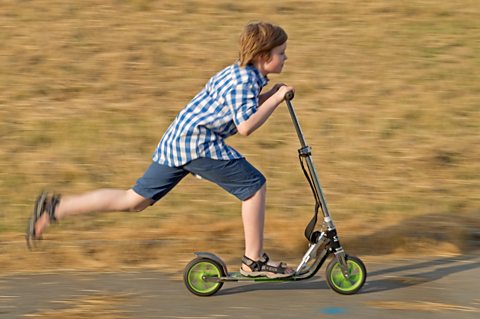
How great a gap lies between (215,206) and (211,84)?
249cm

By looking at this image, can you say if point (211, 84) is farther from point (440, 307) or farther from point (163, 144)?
point (440, 307)

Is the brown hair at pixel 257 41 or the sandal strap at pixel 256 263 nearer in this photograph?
the brown hair at pixel 257 41

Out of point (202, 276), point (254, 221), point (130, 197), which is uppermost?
point (130, 197)

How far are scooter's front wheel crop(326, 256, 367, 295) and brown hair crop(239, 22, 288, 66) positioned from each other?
4.24 ft

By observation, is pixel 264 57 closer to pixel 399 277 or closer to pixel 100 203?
pixel 100 203

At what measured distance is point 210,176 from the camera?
236 inches

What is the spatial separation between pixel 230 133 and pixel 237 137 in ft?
12.9

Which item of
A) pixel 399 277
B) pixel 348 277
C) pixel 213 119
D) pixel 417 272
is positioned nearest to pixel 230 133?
pixel 213 119

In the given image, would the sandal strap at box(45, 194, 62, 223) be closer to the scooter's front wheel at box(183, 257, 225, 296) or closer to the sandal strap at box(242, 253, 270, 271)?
the scooter's front wheel at box(183, 257, 225, 296)

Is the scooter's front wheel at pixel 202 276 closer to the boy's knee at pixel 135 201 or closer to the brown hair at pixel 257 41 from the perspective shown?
the boy's knee at pixel 135 201

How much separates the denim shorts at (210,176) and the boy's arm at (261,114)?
0.26m

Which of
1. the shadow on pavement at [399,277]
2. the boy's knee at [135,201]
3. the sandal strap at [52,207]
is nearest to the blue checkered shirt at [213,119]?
the boy's knee at [135,201]

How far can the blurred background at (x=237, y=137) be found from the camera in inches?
296

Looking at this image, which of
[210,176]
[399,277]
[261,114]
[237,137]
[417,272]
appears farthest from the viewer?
[237,137]
